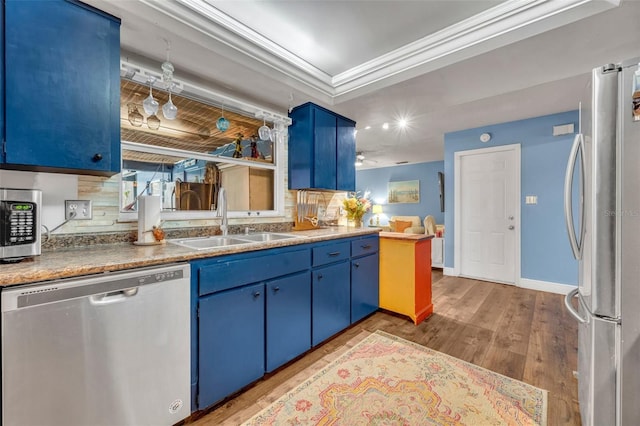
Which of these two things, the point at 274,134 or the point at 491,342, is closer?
the point at 491,342

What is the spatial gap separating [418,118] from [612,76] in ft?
9.56

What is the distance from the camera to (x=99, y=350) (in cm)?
114

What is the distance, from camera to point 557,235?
356 cm

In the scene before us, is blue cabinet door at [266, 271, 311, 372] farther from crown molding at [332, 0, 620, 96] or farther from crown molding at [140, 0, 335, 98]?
crown molding at [332, 0, 620, 96]

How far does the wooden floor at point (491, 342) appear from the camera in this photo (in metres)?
1.60

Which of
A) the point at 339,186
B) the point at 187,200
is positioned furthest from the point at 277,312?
the point at 339,186

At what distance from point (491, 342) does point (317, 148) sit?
7.81 ft

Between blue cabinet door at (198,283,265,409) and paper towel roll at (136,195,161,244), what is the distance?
615 mm

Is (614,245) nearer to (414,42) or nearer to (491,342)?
(491,342)

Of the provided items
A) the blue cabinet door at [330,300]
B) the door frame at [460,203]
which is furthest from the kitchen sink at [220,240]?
the door frame at [460,203]

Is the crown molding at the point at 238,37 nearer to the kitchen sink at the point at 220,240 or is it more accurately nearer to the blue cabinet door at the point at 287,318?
the kitchen sink at the point at 220,240

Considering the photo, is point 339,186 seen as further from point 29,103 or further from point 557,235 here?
point 557,235

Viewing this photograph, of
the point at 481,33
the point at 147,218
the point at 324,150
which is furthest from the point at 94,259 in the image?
the point at 481,33

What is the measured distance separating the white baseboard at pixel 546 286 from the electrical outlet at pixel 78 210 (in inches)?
194
